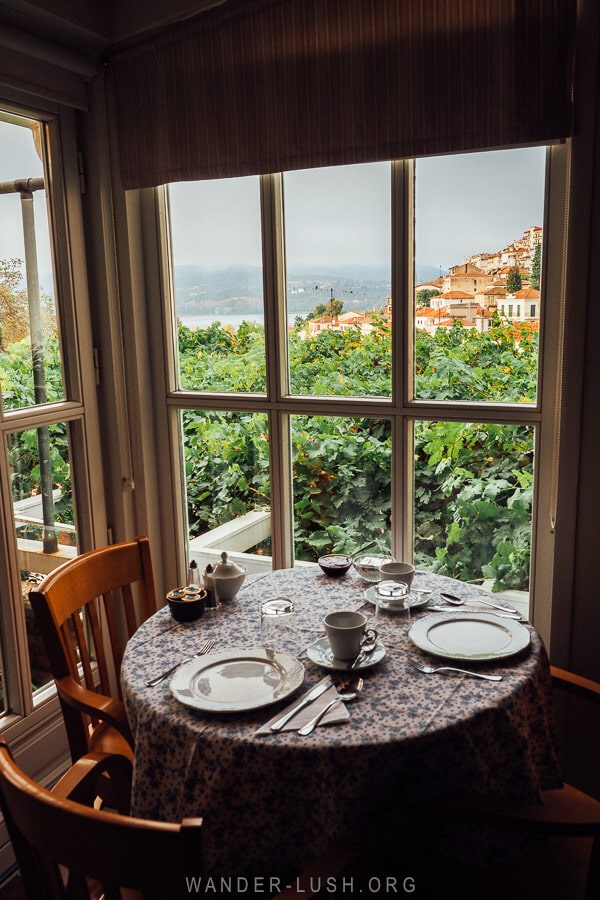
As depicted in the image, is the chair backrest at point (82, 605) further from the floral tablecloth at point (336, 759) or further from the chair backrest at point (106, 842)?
the chair backrest at point (106, 842)

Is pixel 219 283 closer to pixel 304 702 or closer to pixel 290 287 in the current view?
pixel 290 287

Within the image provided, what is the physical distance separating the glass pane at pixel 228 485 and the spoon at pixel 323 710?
3.73 ft

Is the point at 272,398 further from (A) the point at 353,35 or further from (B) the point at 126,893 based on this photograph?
(B) the point at 126,893

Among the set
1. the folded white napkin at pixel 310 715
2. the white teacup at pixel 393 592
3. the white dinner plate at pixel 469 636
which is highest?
the white teacup at pixel 393 592

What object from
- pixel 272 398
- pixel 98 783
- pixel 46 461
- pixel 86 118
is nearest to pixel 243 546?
pixel 272 398

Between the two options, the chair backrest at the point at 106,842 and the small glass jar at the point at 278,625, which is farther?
the small glass jar at the point at 278,625

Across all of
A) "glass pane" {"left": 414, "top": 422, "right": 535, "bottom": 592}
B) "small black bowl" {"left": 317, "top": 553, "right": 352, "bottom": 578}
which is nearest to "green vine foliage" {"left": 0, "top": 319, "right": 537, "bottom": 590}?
"glass pane" {"left": 414, "top": 422, "right": 535, "bottom": 592}

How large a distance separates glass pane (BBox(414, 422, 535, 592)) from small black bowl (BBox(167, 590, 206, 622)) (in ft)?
2.65

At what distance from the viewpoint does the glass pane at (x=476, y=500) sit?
210cm

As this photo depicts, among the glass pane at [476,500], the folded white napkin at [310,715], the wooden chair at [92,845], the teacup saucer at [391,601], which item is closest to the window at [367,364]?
the glass pane at [476,500]

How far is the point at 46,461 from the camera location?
7.63 ft

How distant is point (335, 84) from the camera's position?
2.02 m

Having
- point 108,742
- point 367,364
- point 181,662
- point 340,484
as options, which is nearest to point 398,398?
point 367,364

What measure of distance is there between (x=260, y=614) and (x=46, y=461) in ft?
3.26
